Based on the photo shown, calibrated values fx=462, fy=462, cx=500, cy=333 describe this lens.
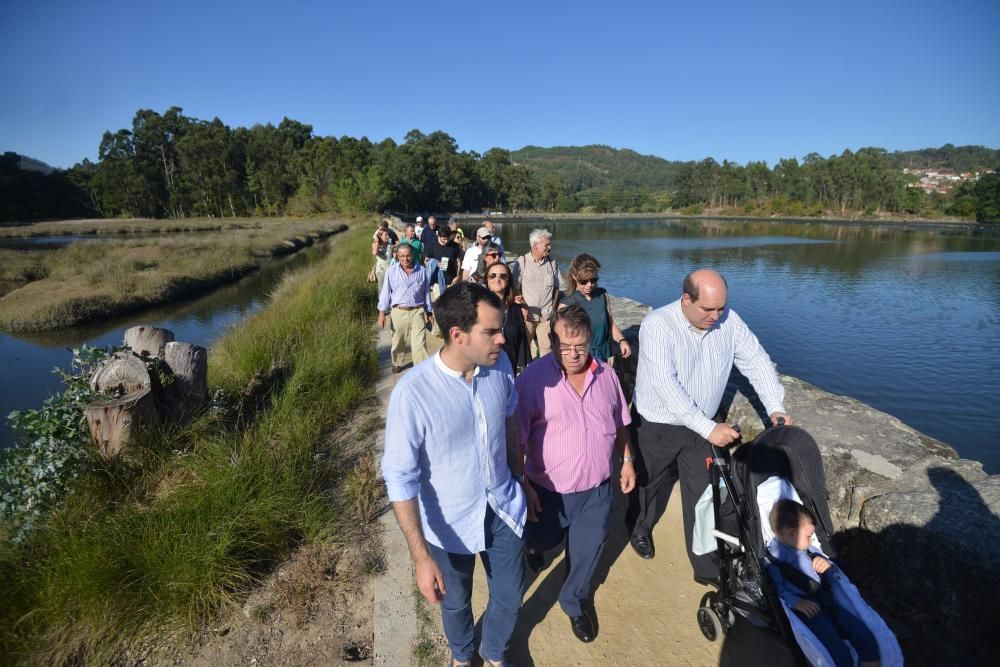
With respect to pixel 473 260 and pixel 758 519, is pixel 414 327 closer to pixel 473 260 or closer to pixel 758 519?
pixel 473 260

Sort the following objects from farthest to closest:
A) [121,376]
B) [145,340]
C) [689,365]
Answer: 1. [145,340]
2. [121,376]
3. [689,365]

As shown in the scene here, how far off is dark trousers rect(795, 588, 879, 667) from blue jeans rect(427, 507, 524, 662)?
119 cm

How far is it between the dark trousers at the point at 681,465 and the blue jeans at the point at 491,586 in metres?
1.17

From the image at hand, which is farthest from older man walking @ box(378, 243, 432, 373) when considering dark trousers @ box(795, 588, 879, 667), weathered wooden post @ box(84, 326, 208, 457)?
dark trousers @ box(795, 588, 879, 667)

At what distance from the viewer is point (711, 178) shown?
4008 inches

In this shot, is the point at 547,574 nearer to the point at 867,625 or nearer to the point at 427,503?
the point at 427,503

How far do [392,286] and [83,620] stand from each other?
4.01 metres

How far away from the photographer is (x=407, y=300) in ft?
18.5

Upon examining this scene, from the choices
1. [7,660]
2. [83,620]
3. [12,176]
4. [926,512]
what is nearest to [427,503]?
[83,620]

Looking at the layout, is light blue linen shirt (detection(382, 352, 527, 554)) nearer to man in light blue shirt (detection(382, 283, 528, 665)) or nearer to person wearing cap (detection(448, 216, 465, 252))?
man in light blue shirt (detection(382, 283, 528, 665))

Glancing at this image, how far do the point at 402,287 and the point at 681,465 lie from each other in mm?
3911

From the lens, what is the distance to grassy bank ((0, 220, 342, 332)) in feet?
43.5

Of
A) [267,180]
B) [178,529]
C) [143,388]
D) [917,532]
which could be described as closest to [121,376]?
[143,388]

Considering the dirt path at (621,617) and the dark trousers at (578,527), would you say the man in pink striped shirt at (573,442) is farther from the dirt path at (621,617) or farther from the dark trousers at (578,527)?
the dirt path at (621,617)
